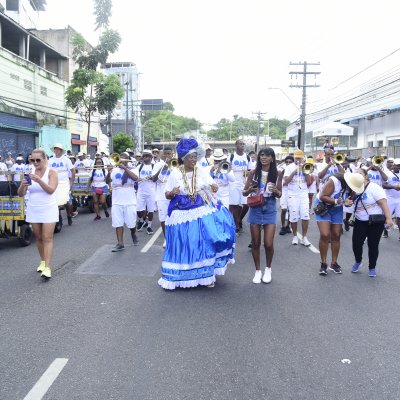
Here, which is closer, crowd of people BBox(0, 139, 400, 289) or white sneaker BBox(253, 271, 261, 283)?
crowd of people BBox(0, 139, 400, 289)

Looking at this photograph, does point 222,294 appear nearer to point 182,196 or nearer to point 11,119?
point 182,196

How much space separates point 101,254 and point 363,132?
114 feet

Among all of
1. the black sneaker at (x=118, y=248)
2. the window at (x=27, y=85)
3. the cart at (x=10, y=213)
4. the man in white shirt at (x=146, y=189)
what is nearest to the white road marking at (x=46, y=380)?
the black sneaker at (x=118, y=248)

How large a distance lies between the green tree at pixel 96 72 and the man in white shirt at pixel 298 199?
17989 millimetres

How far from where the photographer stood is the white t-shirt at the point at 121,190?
28.6 ft

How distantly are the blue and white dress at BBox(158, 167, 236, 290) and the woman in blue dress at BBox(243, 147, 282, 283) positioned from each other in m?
0.44

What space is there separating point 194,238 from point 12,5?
3451 centimetres

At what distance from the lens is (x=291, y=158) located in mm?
10227

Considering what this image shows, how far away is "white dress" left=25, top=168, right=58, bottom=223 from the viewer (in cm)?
665

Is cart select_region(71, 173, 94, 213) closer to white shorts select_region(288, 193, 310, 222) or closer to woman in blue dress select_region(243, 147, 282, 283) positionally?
white shorts select_region(288, 193, 310, 222)

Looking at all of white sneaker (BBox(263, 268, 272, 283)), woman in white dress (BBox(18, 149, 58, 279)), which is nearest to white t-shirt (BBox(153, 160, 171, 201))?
woman in white dress (BBox(18, 149, 58, 279))

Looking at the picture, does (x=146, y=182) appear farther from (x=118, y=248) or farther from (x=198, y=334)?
(x=198, y=334)

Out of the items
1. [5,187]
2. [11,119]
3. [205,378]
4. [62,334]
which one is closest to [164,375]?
[205,378]

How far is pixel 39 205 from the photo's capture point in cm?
665
